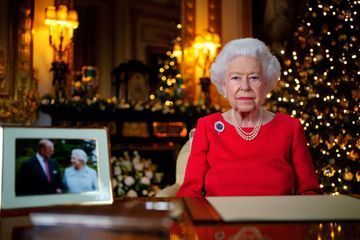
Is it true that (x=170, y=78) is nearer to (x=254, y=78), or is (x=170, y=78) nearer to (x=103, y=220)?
(x=254, y=78)

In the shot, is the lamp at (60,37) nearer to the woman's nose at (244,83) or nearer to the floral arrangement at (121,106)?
the floral arrangement at (121,106)

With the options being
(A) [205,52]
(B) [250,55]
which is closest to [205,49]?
(A) [205,52]

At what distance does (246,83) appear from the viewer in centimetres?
177

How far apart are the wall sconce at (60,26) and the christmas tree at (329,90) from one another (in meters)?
3.01

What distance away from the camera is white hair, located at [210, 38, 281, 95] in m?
1.80

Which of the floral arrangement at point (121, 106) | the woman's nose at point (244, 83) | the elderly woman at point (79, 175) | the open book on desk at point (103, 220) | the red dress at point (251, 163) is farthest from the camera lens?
the floral arrangement at point (121, 106)

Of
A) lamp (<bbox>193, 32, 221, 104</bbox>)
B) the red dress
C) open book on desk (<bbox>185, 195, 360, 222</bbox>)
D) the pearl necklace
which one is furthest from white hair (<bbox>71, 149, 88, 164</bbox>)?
lamp (<bbox>193, 32, 221, 104</bbox>)

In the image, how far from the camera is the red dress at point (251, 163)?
162 centimetres

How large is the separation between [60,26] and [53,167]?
4.88 metres

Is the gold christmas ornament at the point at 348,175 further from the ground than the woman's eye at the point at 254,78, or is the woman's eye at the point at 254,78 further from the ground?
the woman's eye at the point at 254,78

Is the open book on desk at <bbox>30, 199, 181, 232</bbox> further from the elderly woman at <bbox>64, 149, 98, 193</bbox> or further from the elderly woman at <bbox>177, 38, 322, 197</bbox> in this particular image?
the elderly woman at <bbox>177, 38, 322, 197</bbox>

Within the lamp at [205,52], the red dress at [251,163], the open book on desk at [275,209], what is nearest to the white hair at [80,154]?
the open book on desk at [275,209]

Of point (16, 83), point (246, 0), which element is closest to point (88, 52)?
point (16, 83)

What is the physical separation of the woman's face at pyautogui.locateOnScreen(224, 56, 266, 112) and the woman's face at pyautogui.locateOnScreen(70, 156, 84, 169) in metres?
0.88
